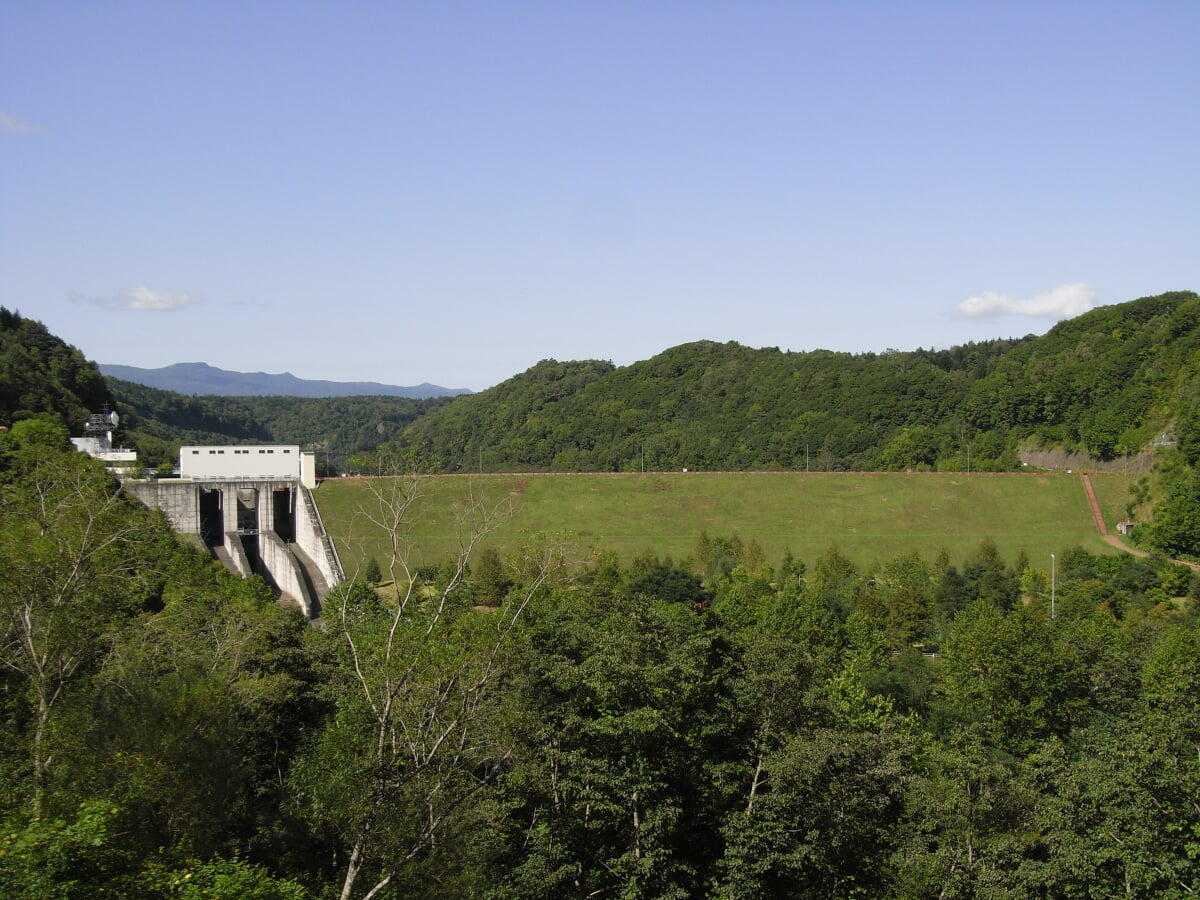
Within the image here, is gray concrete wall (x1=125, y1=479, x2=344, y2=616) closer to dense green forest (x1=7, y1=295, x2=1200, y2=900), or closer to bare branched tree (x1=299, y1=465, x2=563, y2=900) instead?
dense green forest (x1=7, y1=295, x2=1200, y2=900)

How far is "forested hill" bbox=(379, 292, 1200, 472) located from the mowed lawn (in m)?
8.08

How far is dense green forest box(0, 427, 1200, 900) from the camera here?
39.3 feet

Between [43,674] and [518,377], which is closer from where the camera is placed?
[43,674]

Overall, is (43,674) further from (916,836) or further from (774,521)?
(774,521)

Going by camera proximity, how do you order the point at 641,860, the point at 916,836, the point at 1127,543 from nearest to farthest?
the point at 641,860
the point at 916,836
the point at 1127,543

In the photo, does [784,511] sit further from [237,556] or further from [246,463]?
[246,463]

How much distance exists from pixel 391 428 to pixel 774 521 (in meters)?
139

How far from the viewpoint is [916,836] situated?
18.1 meters

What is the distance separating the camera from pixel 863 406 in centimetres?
8169

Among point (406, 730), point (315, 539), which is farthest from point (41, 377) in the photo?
point (406, 730)

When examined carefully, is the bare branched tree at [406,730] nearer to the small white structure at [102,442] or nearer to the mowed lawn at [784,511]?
the mowed lawn at [784,511]

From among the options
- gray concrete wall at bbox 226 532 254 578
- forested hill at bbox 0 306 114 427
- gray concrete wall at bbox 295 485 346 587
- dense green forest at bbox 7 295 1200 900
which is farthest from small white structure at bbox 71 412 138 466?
dense green forest at bbox 7 295 1200 900

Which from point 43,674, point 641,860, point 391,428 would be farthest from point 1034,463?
point 391,428

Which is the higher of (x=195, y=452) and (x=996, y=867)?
(x=195, y=452)
